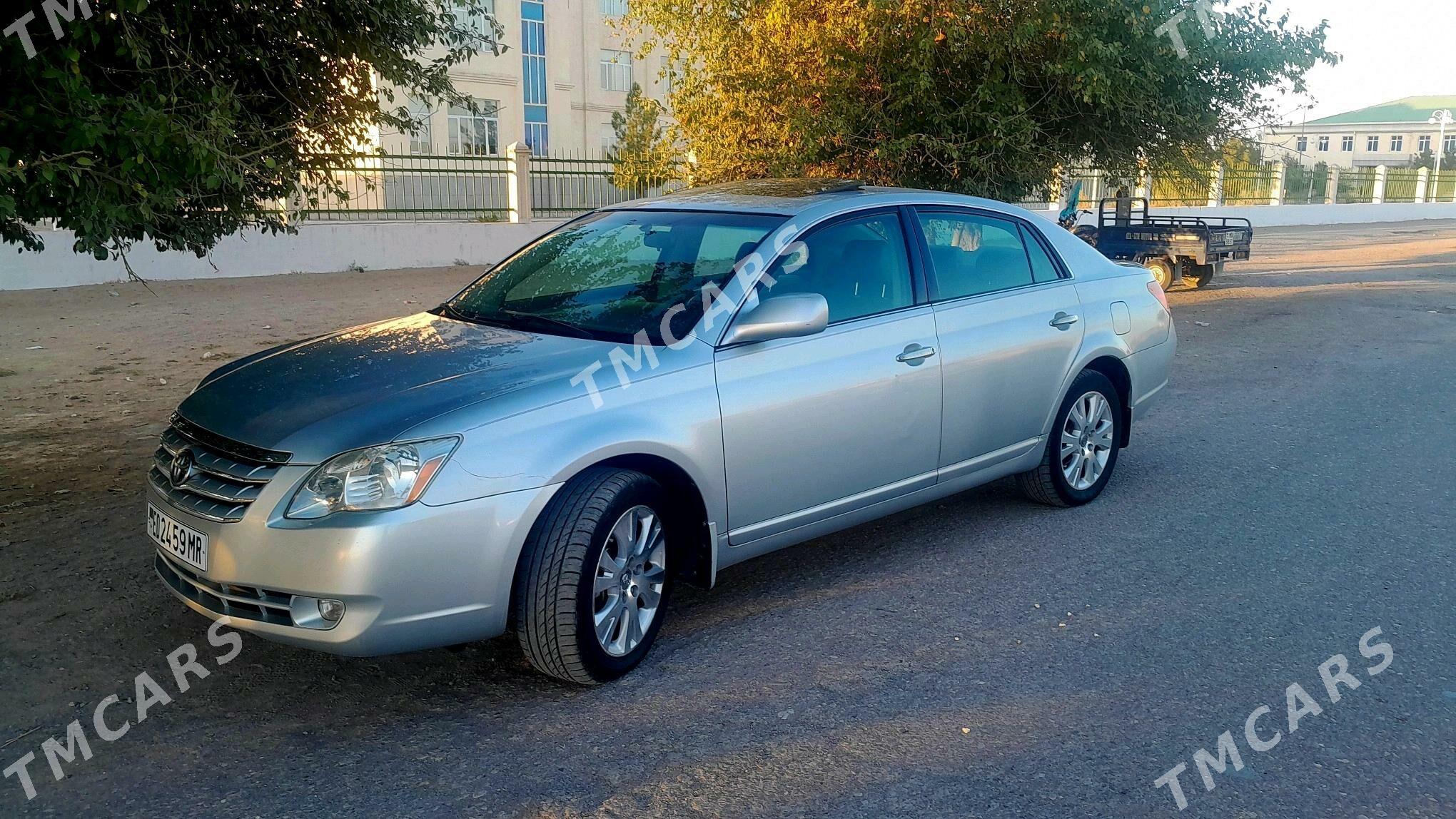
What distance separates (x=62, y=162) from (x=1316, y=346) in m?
11.3

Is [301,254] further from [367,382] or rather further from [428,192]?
[367,382]

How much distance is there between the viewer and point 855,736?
11.8 ft

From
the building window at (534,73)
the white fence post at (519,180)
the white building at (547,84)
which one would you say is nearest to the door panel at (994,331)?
the white fence post at (519,180)

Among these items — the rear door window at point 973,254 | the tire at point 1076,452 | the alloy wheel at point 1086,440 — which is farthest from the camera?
the alloy wheel at point 1086,440

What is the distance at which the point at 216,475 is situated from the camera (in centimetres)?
375

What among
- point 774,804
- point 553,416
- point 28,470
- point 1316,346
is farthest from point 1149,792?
point 1316,346

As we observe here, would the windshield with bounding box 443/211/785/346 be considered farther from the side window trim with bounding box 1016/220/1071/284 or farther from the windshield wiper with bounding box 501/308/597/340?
the side window trim with bounding box 1016/220/1071/284

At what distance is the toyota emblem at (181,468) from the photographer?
12.7 ft

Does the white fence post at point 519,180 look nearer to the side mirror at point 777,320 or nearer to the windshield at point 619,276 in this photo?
the windshield at point 619,276

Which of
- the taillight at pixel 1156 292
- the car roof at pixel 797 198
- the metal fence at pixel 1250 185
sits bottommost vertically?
the taillight at pixel 1156 292

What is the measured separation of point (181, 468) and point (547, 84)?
39167 millimetres

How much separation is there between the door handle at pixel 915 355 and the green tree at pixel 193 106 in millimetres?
3134

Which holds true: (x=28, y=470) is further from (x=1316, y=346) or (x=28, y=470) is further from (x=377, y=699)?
(x=1316, y=346)

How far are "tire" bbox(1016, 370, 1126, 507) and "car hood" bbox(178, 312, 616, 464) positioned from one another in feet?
8.72
